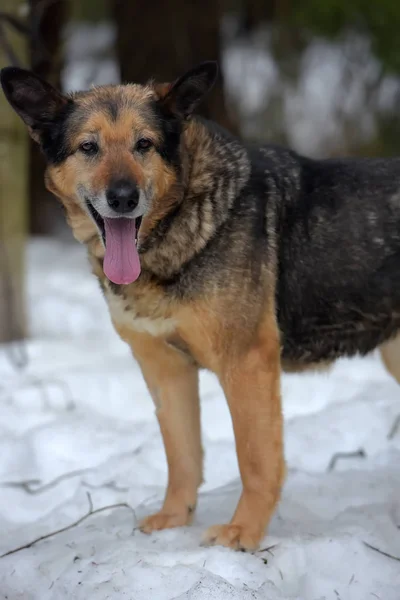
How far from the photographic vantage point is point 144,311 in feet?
10.0

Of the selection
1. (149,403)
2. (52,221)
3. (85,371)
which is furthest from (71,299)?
(52,221)

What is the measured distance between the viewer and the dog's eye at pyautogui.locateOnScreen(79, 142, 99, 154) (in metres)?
2.91

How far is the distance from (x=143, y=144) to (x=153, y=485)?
1799 mm

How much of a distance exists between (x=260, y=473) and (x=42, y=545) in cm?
95

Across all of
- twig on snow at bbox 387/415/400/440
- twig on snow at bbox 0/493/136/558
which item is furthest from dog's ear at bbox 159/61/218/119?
twig on snow at bbox 387/415/400/440

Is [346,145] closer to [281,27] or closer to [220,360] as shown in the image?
[281,27]

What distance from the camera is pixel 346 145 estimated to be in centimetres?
1022

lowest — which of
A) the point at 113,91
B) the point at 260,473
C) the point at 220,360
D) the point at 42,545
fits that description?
the point at 42,545

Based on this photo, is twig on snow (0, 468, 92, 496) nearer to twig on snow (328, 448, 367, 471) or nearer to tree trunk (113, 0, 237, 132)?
twig on snow (328, 448, 367, 471)

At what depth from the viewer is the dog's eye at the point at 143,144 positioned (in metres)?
2.94

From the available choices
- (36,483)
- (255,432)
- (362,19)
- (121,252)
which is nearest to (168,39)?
(362,19)

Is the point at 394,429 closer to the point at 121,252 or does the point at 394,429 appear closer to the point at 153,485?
the point at 153,485

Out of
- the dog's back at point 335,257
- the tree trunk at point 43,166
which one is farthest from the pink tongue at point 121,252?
the tree trunk at point 43,166

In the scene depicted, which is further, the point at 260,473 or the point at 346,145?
the point at 346,145
